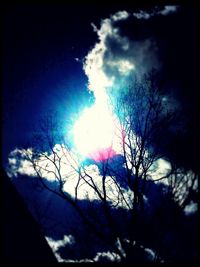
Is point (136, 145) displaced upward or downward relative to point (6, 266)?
upward

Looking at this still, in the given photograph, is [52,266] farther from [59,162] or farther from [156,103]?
[156,103]

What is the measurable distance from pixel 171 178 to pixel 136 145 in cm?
204

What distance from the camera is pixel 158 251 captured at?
11.1 metres

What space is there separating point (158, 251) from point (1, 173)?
24.0 ft

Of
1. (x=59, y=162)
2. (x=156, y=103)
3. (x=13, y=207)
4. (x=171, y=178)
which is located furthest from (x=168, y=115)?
(x=13, y=207)

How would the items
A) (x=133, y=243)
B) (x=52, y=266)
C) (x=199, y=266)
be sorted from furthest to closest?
(x=133, y=243) < (x=199, y=266) < (x=52, y=266)

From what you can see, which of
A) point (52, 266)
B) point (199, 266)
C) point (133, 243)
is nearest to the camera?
point (52, 266)

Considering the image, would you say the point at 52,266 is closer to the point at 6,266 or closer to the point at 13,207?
the point at 6,266

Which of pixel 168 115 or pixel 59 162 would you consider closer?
pixel 168 115

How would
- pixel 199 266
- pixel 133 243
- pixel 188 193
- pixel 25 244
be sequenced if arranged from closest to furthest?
pixel 199 266 < pixel 133 243 < pixel 188 193 < pixel 25 244

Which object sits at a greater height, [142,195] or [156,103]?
[156,103]

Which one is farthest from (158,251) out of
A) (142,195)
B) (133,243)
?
(142,195)

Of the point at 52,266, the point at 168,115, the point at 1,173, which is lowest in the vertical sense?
the point at 52,266

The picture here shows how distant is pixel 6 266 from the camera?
7984 mm
